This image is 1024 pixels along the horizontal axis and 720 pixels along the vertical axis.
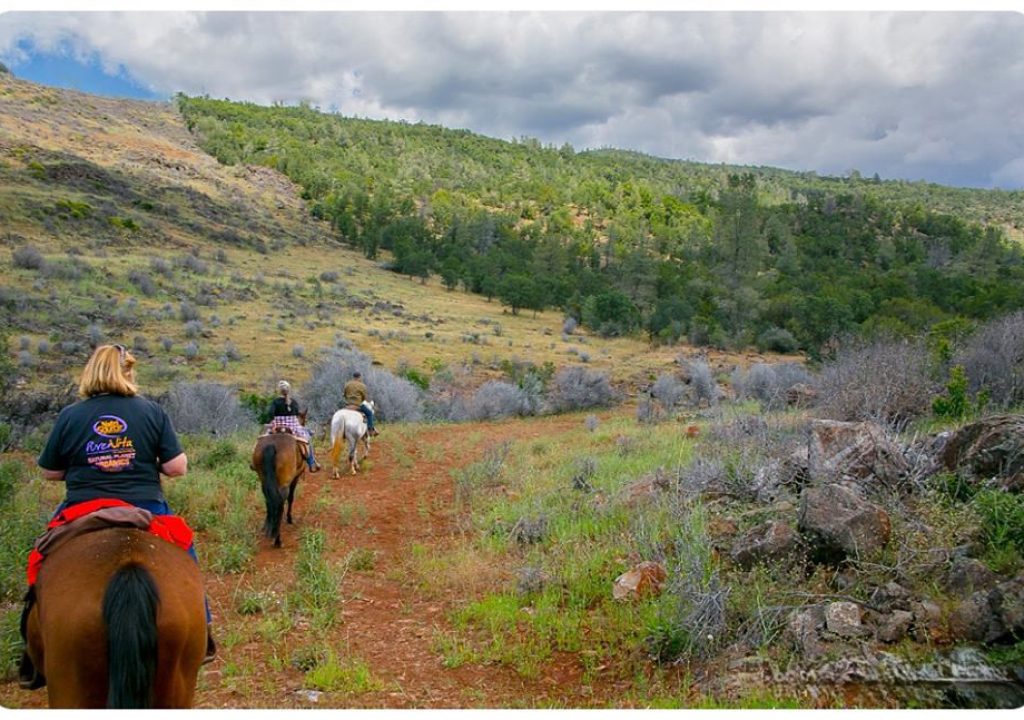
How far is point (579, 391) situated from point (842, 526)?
15533 mm

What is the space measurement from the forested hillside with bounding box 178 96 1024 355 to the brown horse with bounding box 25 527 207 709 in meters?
22.6

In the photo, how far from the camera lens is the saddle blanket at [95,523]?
3469 millimetres

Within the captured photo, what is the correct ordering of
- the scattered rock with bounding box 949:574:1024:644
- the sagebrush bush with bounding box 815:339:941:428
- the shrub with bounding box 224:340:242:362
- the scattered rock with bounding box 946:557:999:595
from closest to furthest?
the scattered rock with bounding box 949:574:1024:644 → the scattered rock with bounding box 946:557:999:595 → the sagebrush bush with bounding box 815:339:941:428 → the shrub with bounding box 224:340:242:362

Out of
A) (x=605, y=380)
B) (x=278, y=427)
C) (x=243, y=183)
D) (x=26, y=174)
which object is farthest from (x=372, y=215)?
(x=278, y=427)

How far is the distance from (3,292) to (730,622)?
1170 inches

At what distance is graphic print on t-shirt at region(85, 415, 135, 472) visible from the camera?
3719mm

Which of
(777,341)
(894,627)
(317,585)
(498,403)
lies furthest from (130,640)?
(777,341)

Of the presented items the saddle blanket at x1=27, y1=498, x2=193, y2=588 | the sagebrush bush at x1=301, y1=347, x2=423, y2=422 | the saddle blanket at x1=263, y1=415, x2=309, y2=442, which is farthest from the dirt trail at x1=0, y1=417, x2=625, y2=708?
the sagebrush bush at x1=301, y1=347, x2=423, y2=422

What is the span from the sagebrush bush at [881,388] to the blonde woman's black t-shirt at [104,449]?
8.57 metres

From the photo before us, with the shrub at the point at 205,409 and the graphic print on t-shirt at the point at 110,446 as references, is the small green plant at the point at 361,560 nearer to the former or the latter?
the graphic print on t-shirt at the point at 110,446

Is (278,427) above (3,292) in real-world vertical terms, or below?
below

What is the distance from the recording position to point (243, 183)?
234ft

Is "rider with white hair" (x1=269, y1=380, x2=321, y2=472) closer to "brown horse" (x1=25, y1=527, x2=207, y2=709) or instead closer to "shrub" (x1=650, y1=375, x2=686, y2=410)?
"brown horse" (x1=25, y1=527, x2=207, y2=709)

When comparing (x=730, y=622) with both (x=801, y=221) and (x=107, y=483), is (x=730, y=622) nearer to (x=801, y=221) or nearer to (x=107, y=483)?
(x=107, y=483)
